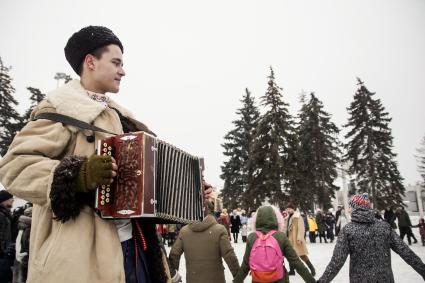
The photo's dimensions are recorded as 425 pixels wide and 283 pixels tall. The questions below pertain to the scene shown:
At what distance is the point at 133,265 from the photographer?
2203 millimetres

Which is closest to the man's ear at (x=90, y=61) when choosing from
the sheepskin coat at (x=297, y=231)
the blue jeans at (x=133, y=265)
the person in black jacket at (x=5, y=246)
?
the blue jeans at (x=133, y=265)

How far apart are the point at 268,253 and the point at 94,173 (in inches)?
160

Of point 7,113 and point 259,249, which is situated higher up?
point 7,113

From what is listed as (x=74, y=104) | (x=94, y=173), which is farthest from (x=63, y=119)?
(x=94, y=173)

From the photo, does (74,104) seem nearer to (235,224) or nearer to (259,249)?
(259,249)

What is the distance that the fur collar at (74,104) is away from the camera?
2143mm

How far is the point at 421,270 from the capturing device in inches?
183

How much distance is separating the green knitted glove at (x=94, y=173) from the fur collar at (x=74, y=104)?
36 cm

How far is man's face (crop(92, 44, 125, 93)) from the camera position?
8.12ft

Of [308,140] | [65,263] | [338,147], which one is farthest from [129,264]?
[338,147]

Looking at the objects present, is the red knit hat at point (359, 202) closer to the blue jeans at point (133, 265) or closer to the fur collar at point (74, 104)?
the blue jeans at point (133, 265)

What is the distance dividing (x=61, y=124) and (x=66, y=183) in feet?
1.31

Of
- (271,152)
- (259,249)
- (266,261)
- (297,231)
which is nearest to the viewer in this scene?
(266,261)

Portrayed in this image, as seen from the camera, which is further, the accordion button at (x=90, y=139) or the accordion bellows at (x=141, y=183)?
the accordion button at (x=90, y=139)
